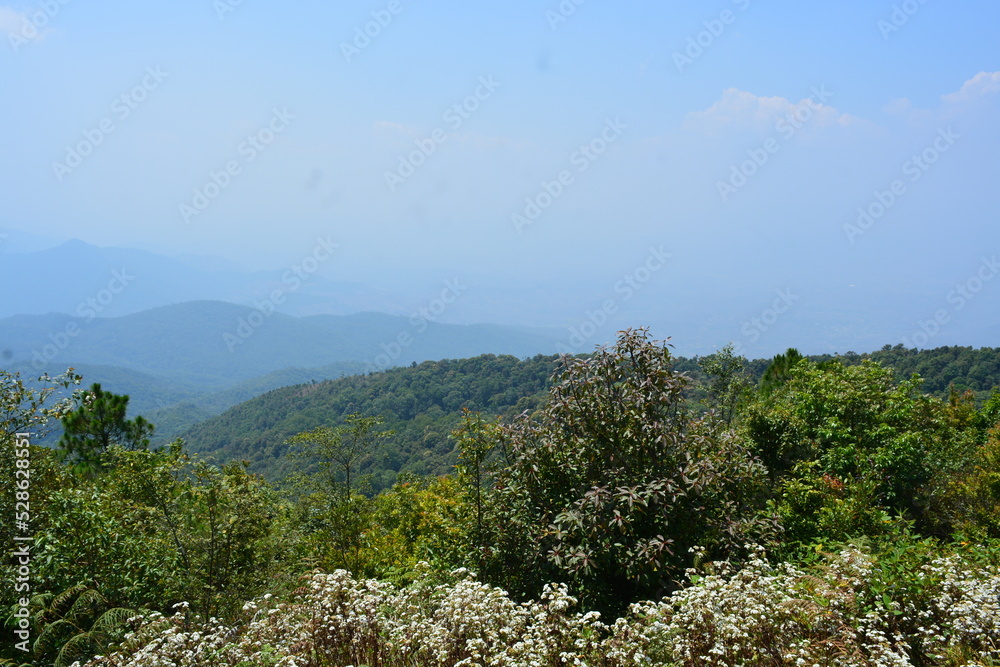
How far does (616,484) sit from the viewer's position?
6133mm

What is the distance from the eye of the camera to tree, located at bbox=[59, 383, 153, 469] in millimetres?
13734

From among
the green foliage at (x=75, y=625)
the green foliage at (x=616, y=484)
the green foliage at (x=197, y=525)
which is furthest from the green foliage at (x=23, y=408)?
the green foliage at (x=616, y=484)

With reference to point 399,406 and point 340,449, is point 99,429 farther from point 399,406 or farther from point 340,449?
point 399,406

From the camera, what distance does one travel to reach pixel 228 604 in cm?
648

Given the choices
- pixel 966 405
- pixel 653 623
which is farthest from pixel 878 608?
pixel 966 405

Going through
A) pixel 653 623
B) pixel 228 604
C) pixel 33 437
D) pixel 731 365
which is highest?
pixel 731 365

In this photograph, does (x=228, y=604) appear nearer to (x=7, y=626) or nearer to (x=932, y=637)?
(x=7, y=626)

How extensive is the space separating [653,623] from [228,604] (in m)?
4.92

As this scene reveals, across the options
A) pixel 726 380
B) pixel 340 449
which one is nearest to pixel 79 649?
pixel 340 449

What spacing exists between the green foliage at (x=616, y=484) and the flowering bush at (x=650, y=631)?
95 cm

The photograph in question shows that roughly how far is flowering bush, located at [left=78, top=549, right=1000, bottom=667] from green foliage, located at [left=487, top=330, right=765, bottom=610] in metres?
0.95

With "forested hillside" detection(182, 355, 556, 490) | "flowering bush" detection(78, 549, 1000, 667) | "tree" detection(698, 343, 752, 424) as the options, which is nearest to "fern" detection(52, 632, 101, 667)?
"flowering bush" detection(78, 549, 1000, 667)

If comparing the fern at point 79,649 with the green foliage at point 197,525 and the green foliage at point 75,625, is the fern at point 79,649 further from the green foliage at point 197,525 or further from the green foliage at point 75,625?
the green foliage at point 197,525

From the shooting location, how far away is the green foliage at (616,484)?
18.7 ft
